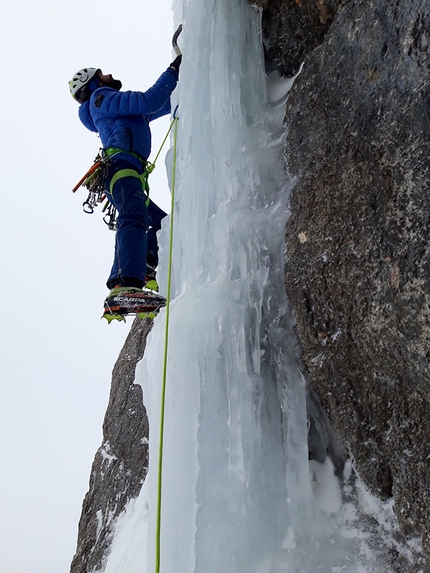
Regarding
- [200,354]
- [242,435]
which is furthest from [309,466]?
[200,354]

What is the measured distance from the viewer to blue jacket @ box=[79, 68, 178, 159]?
3.95 meters

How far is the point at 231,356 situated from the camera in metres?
3.06

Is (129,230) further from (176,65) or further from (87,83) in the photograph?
(87,83)

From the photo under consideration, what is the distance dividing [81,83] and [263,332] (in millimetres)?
2470

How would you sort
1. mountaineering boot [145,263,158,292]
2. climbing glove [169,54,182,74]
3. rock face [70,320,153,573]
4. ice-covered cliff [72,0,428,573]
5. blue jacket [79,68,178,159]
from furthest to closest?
1. rock face [70,320,153,573]
2. mountaineering boot [145,263,158,292]
3. climbing glove [169,54,182,74]
4. blue jacket [79,68,178,159]
5. ice-covered cliff [72,0,428,573]

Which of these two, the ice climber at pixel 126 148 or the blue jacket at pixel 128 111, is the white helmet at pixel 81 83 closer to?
Result: the ice climber at pixel 126 148

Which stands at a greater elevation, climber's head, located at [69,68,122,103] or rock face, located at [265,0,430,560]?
climber's head, located at [69,68,122,103]

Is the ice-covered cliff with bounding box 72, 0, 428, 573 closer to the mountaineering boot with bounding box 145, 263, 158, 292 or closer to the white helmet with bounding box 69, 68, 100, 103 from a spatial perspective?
the mountaineering boot with bounding box 145, 263, 158, 292

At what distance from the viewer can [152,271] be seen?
4.53 m

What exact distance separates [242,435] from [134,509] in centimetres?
231

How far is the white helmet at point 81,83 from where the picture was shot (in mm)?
4320

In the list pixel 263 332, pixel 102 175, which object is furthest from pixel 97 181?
pixel 263 332

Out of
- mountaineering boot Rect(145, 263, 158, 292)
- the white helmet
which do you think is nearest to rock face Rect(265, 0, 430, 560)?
mountaineering boot Rect(145, 263, 158, 292)

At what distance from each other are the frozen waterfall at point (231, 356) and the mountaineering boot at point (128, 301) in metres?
0.15
